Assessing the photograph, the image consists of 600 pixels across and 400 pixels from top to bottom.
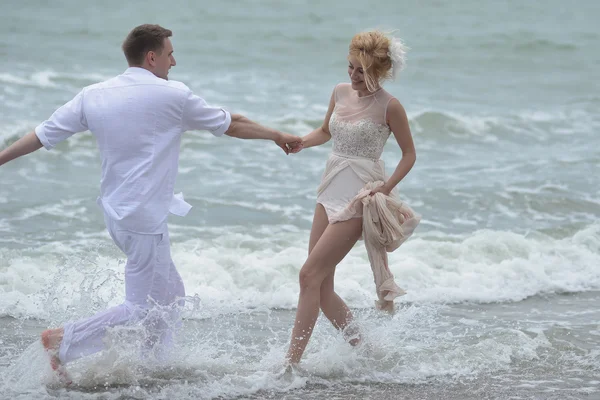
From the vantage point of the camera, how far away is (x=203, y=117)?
17.1 feet

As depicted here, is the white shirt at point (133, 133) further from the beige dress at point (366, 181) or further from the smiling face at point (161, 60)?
the beige dress at point (366, 181)

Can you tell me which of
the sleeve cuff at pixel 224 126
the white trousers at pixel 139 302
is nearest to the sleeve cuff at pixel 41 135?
the white trousers at pixel 139 302

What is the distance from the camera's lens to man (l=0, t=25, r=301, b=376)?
16.6ft

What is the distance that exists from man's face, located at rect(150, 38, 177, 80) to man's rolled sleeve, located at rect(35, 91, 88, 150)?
439 mm

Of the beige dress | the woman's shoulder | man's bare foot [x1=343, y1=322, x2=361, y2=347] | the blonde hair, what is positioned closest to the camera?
the blonde hair

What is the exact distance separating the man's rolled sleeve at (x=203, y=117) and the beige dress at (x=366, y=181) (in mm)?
903

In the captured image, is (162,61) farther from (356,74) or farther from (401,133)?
Answer: (401,133)

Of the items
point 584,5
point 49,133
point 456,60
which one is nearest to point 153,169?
point 49,133

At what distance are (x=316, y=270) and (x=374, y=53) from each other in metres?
1.41

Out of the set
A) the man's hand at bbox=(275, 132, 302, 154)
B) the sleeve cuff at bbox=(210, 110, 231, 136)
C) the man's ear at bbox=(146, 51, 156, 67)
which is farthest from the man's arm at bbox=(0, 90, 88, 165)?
the man's hand at bbox=(275, 132, 302, 154)

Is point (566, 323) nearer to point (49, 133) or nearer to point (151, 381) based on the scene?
point (151, 381)

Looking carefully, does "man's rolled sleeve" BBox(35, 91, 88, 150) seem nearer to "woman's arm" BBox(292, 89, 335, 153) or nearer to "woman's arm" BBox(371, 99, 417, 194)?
"woman's arm" BBox(292, 89, 335, 153)

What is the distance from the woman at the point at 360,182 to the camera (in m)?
5.70

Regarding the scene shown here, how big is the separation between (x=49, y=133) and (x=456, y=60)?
20.3 metres
